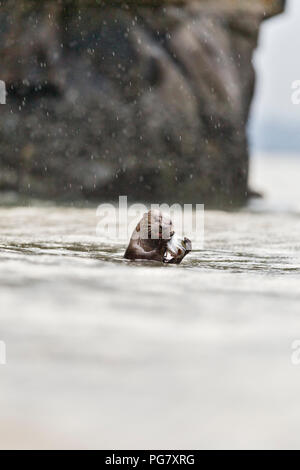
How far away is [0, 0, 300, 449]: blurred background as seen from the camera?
1.39m

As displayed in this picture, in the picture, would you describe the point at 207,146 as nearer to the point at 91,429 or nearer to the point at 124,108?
the point at 124,108

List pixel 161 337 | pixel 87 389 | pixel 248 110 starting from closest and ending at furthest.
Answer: pixel 87 389, pixel 161 337, pixel 248 110

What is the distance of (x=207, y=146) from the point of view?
7.98 metres

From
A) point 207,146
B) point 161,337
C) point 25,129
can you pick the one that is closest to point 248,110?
point 207,146

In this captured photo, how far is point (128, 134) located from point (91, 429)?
6520mm
